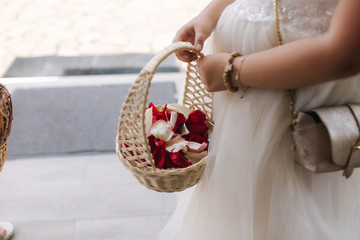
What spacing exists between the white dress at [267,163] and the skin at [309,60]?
0.18 feet

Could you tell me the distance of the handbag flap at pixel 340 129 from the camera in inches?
24.2

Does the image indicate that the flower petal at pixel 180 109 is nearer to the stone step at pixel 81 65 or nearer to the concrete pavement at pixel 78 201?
the concrete pavement at pixel 78 201

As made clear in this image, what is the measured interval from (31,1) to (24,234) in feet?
10.0

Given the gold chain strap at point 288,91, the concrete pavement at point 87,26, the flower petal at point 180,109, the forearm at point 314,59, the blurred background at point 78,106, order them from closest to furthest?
the forearm at point 314,59, the gold chain strap at point 288,91, the flower petal at point 180,109, the blurred background at point 78,106, the concrete pavement at point 87,26

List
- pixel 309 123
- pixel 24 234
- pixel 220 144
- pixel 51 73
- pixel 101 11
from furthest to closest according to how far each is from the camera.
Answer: pixel 101 11 < pixel 51 73 < pixel 24 234 < pixel 220 144 < pixel 309 123

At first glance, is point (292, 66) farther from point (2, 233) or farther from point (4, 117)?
point (2, 233)

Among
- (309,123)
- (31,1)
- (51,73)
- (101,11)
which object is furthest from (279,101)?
(31,1)

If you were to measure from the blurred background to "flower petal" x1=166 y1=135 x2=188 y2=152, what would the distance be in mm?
636

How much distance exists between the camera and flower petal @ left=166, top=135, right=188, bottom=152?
0.82 m

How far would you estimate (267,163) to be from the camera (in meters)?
0.74

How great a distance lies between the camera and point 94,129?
1.94 m

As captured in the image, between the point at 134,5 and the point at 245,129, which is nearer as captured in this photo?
the point at 245,129

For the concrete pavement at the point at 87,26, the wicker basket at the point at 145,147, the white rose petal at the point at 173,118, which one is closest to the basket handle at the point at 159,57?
the wicker basket at the point at 145,147

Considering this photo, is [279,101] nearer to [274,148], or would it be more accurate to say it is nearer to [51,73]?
[274,148]
